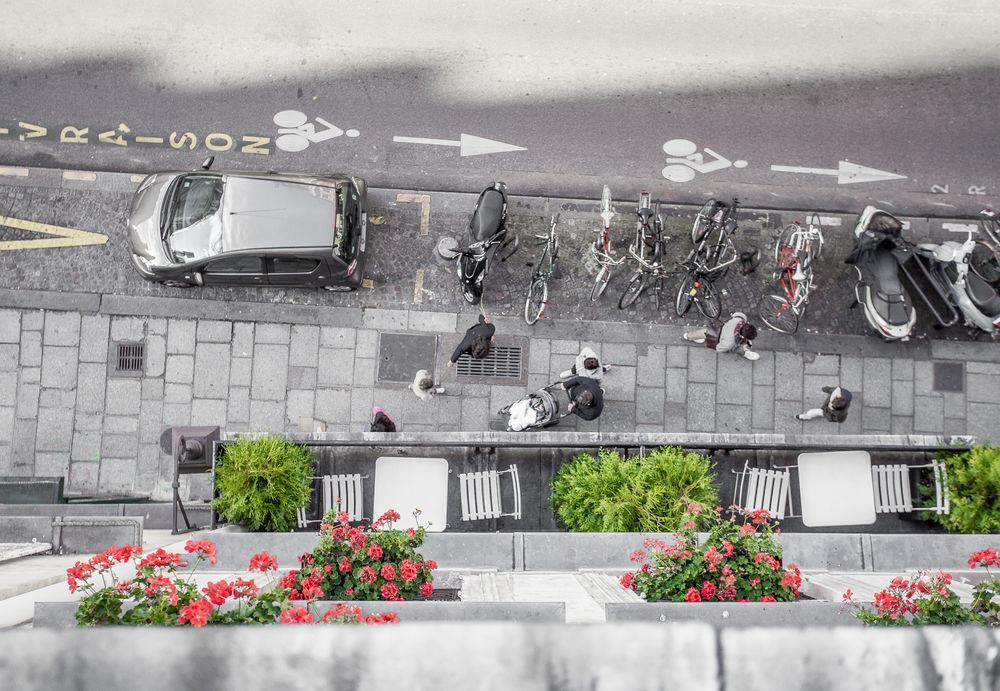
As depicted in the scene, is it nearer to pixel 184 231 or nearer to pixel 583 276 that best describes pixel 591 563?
pixel 583 276

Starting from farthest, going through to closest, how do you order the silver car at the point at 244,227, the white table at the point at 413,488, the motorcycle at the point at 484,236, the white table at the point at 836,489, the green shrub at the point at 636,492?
the motorcycle at the point at 484,236 → the silver car at the point at 244,227 → the white table at the point at 836,489 → the white table at the point at 413,488 → the green shrub at the point at 636,492

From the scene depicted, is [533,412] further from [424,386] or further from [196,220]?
[196,220]

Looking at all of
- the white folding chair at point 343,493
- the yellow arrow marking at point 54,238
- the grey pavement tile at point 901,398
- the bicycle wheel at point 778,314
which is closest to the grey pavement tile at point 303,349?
the white folding chair at point 343,493

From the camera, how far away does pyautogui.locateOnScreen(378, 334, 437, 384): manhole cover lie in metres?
11.5

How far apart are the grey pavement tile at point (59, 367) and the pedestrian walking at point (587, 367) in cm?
782

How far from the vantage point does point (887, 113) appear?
40.4ft

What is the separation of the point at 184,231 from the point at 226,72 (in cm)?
324

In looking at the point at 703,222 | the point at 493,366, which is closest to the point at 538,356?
the point at 493,366

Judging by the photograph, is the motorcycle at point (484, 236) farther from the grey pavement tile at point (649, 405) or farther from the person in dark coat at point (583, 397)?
the grey pavement tile at point (649, 405)

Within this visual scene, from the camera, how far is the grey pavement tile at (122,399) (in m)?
11.3

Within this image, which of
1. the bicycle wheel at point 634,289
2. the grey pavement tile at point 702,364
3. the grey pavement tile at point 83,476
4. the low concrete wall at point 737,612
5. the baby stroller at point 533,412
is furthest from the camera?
the grey pavement tile at point 702,364

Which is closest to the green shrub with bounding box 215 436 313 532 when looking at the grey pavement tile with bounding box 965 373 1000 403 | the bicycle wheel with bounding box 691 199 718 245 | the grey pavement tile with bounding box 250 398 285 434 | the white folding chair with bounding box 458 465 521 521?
the white folding chair with bounding box 458 465 521 521

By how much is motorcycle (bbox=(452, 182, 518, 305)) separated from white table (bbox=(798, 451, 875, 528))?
5.34 m

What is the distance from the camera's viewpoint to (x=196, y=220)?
34.7 ft
